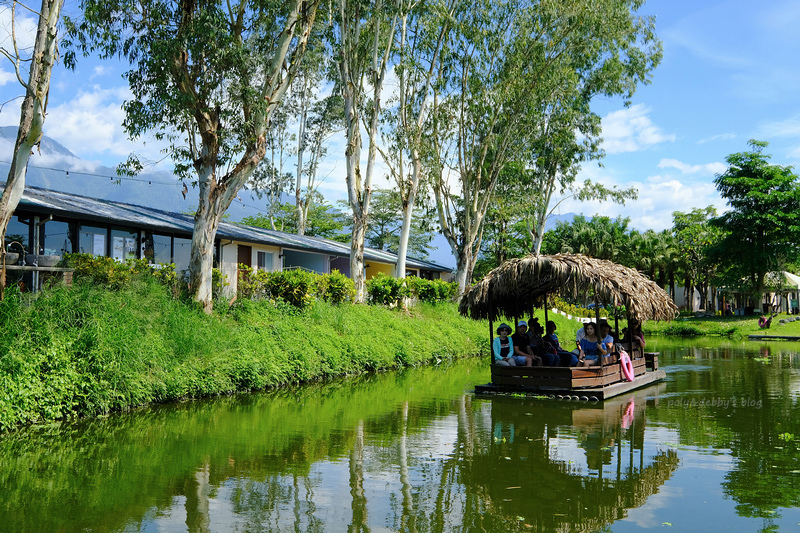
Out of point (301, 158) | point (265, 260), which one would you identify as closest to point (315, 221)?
point (301, 158)

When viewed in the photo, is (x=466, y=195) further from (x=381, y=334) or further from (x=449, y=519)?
(x=449, y=519)

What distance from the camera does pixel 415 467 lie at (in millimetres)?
8383

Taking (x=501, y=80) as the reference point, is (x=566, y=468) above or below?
below

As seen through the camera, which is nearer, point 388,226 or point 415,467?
point 415,467

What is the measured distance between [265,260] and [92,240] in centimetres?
890

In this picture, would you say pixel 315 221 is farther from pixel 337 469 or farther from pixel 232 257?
pixel 337 469

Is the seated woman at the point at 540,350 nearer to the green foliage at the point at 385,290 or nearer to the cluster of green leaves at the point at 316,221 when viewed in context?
the green foliage at the point at 385,290

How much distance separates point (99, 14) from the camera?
1700cm

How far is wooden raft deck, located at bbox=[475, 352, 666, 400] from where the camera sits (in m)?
13.9

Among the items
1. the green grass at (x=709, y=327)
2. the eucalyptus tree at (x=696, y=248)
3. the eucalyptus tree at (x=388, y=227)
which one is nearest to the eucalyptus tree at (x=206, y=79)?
the green grass at (x=709, y=327)

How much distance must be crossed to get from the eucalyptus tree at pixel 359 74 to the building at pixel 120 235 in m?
5.18

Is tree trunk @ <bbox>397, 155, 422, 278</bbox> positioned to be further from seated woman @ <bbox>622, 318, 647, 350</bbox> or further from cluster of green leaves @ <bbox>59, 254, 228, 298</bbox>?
seated woman @ <bbox>622, 318, 647, 350</bbox>

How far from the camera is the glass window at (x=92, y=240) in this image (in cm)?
2141

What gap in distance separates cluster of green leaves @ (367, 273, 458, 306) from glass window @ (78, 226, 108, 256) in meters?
10.0
